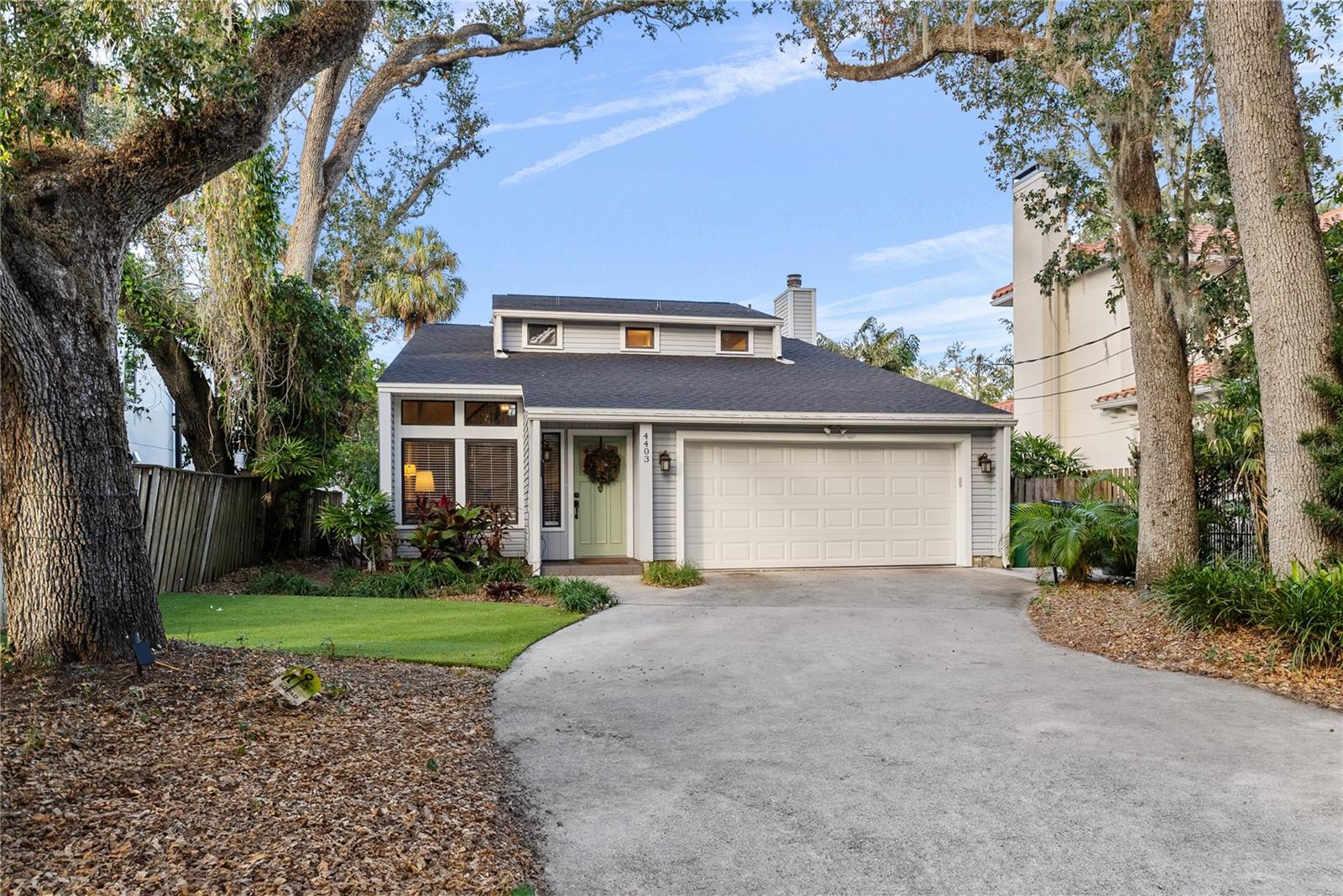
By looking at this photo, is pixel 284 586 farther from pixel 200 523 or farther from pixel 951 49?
pixel 951 49

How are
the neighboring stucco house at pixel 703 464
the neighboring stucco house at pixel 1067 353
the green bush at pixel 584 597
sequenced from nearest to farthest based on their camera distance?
the green bush at pixel 584 597, the neighboring stucco house at pixel 703 464, the neighboring stucco house at pixel 1067 353

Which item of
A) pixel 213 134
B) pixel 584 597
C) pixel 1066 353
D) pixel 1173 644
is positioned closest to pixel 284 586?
pixel 584 597

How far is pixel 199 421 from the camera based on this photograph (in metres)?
13.5

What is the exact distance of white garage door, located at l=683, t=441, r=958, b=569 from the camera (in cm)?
1259

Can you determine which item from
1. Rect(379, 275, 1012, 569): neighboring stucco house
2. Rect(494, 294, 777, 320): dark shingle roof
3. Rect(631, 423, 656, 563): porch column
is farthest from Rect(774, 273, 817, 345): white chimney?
Rect(631, 423, 656, 563): porch column

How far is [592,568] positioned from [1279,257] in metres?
8.45

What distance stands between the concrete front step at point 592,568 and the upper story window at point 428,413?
8.26ft

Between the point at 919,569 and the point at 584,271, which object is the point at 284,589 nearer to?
the point at 919,569

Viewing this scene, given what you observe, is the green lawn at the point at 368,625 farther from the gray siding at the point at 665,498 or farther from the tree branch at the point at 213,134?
the tree branch at the point at 213,134

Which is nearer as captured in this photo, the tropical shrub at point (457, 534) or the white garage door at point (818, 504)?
the tropical shrub at point (457, 534)

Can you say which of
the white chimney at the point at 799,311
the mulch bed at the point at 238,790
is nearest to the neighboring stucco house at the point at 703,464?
the white chimney at the point at 799,311

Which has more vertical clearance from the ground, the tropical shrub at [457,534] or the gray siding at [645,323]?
the gray siding at [645,323]

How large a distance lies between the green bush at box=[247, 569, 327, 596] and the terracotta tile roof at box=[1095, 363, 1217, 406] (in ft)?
39.5

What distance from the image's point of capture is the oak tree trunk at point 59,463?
14.5ft
